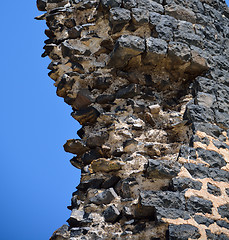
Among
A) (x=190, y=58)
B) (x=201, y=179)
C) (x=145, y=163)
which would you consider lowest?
(x=201, y=179)

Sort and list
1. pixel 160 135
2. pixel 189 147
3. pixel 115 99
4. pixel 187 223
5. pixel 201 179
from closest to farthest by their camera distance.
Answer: pixel 187 223
pixel 201 179
pixel 189 147
pixel 160 135
pixel 115 99

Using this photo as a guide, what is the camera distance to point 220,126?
9.64 ft

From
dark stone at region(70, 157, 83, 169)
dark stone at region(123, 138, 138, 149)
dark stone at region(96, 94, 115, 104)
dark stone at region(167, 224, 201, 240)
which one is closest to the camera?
dark stone at region(167, 224, 201, 240)

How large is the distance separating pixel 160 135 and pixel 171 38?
3.49ft

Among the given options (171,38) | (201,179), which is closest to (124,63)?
(171,38)

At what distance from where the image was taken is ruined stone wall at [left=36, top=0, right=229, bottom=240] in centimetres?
A: 229

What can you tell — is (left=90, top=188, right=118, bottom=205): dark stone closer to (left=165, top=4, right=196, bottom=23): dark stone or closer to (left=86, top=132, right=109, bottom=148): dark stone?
(left=86, top=132, right=109, bottom=148): dark stone

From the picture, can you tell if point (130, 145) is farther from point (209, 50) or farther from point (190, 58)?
point (209, 50)

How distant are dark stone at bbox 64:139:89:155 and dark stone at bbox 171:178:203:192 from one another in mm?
886

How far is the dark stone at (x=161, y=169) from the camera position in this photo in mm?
2423

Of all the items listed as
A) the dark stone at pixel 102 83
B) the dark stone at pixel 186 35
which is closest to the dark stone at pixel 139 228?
the dark stone at pixel 102 83

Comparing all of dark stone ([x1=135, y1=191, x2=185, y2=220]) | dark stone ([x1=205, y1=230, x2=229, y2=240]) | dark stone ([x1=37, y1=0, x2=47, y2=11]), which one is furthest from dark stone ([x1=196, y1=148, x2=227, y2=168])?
dark stone ([x1=37, y1=0, x2=47, y2=11])

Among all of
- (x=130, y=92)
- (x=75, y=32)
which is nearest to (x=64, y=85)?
(x=75, y=32)

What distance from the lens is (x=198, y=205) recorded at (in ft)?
7.53
